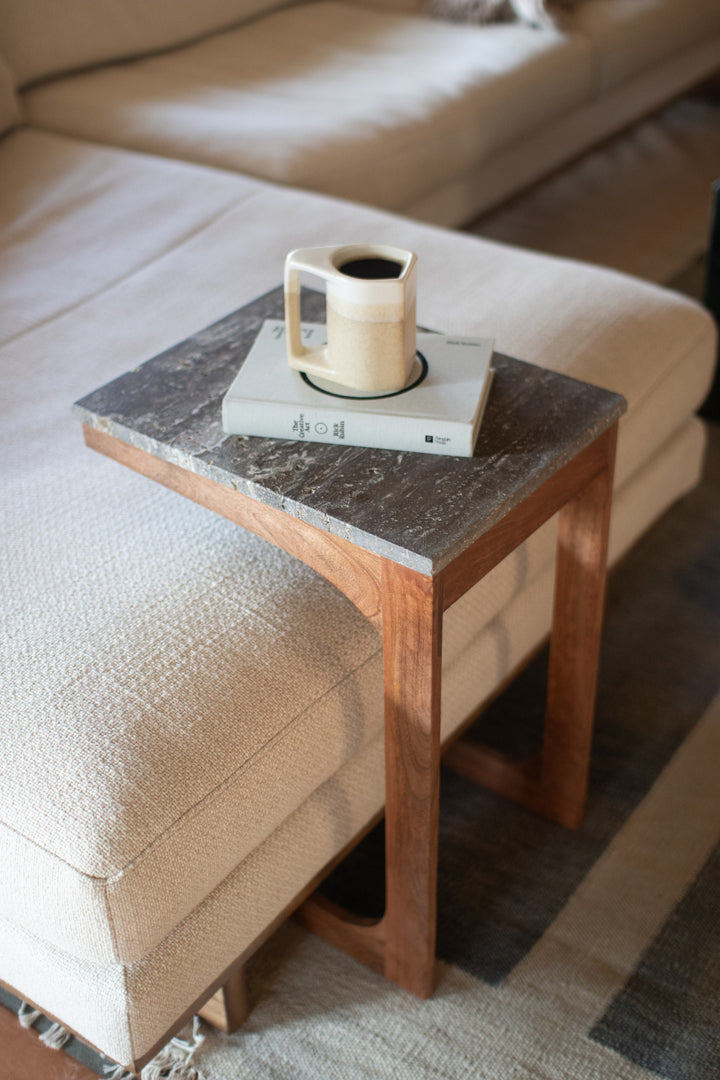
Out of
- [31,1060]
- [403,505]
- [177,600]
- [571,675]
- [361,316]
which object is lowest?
[31,1060]

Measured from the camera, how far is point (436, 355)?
857 mm

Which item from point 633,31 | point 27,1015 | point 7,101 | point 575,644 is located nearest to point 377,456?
point 575,644

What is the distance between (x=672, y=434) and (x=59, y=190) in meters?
1.00

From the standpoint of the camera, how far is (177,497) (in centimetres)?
98

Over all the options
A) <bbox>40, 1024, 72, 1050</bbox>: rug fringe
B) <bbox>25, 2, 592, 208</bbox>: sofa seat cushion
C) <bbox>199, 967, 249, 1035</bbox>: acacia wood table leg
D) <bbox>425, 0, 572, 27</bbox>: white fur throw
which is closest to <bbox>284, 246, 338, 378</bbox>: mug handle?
<bbox>199, 967, 249, 1035</bbox>: acacia wood table leg

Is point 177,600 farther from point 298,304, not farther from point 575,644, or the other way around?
point 575,644

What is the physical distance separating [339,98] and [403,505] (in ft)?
4.71

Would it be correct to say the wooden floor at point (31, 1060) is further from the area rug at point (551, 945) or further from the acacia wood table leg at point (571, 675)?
the acacia wood table leg at point (571, 675)

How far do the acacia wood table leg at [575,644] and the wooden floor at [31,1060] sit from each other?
1.81 feet

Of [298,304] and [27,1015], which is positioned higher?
[298,304]

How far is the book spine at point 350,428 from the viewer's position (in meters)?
0.78

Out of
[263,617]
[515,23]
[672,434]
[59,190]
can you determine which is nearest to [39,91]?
[59,190]

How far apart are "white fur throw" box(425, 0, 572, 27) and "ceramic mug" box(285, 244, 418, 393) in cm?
178

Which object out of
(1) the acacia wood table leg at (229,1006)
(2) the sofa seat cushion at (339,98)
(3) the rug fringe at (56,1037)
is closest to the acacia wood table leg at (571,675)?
(1) the acacia wood table leg at (229,1006)
